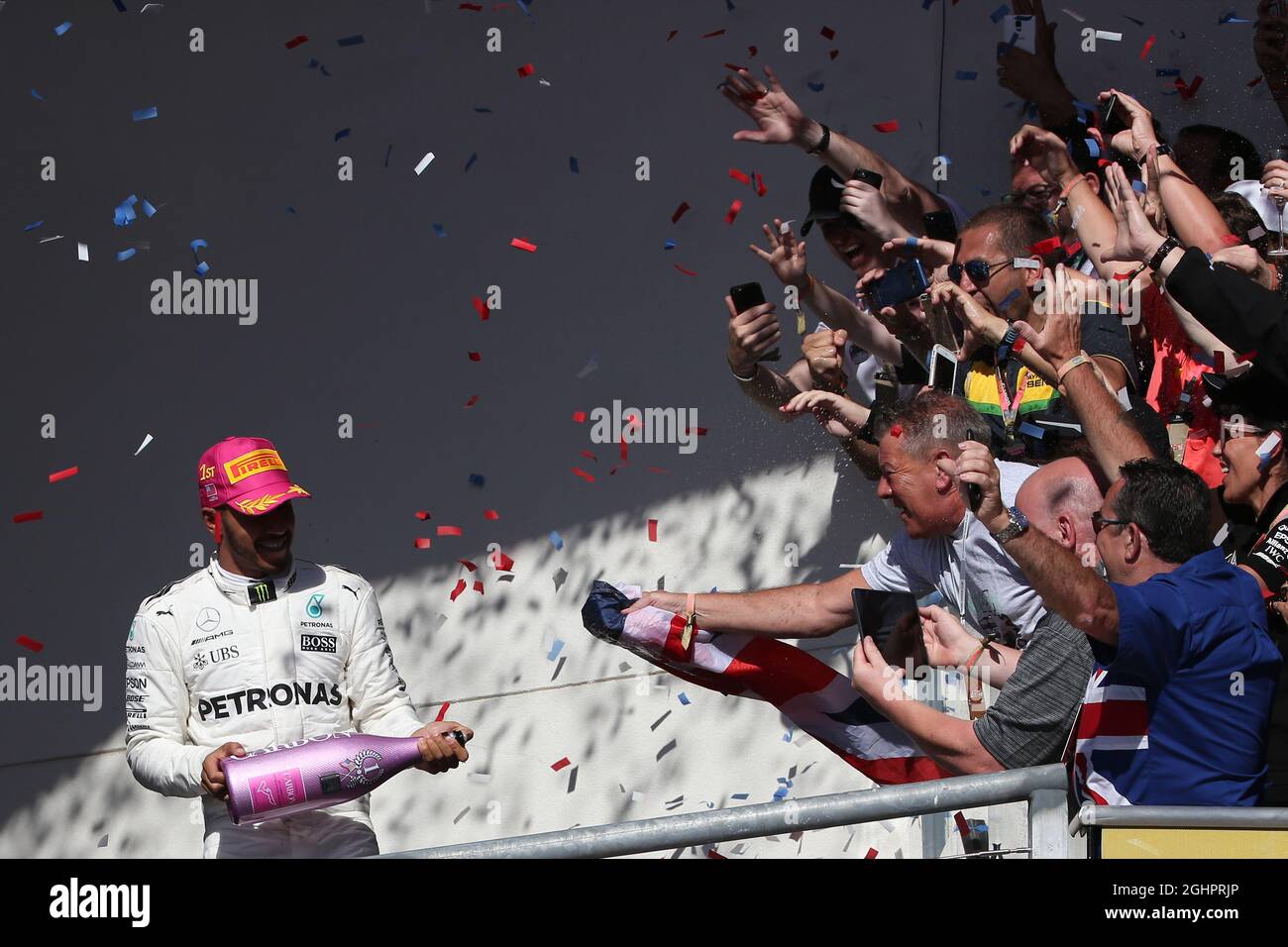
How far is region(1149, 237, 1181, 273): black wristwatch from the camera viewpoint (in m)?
4.59

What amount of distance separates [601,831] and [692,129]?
178 inches

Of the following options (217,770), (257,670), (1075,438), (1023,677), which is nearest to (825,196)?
(1075,438)

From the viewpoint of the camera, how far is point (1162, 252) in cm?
461

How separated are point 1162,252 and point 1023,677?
115 cm

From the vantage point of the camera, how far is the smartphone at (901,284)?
576cm

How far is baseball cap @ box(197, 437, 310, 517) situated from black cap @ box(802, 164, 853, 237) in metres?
2.22

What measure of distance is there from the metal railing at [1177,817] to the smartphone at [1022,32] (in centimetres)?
399

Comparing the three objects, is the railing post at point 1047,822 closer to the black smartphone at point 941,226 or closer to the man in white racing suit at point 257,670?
the man in white racing suit at point 257,670

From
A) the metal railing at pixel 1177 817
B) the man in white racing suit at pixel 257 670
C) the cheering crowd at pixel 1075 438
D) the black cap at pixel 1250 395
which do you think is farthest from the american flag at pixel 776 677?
the metal railing at pixel 1177 817

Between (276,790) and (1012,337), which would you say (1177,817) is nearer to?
(1012,337)
